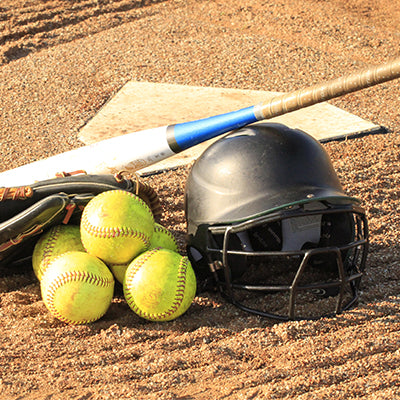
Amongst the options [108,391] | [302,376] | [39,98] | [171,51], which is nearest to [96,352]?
[108,391]

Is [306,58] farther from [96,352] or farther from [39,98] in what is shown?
[96,352]

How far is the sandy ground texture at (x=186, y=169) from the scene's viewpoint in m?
2.27

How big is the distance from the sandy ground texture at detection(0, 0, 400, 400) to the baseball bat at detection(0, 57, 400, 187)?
0.46 m

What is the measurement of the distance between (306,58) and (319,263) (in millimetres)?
3690

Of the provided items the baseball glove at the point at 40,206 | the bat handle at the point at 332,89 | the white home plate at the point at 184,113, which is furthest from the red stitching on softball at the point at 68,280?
the white home plate at the point at 184,113

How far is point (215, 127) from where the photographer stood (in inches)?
120

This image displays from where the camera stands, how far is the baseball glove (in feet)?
8.91

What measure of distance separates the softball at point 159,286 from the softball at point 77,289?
0.11 metres

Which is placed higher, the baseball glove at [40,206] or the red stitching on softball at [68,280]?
the baseball glove at [40,206]

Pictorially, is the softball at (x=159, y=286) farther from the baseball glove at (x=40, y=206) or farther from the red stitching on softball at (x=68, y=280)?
the baseball glove at (x=40, y=206)

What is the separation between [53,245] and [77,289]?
15.0 inches

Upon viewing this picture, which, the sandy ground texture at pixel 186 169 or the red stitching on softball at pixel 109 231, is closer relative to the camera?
the sandy ground texture at pixel 186 169

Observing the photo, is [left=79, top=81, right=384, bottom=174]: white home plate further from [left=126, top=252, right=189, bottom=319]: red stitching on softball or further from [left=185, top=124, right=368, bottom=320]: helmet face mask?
[left=126, top=252, right=189, bottom=319]: red stitching on softball

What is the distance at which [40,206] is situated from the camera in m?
2.69
